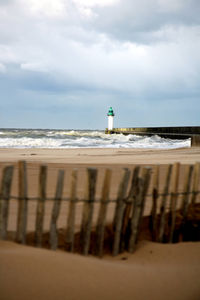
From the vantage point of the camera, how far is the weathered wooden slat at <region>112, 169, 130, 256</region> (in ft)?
9.74

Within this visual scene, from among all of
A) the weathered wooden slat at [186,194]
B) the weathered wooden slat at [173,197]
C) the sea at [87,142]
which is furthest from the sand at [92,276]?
the sea at [87,142]

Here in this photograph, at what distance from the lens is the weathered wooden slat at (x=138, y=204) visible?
123 inches

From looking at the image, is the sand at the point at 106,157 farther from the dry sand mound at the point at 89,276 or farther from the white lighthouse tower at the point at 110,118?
the white lighthouse tower at the point at 110,118

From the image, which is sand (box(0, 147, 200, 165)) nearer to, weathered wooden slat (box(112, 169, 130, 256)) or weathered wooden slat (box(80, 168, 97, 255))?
weathered wooden slat (box(112, 169, 130, 256))

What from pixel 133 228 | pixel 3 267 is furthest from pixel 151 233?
pixel 3 267

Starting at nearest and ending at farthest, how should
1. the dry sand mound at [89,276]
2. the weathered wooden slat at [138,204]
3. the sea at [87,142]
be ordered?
1. the dry sand mound at [89,276]
2. the weathered wooden slat at [138,204]
3. the sea at [87,142]

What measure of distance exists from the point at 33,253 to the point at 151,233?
150 centimetres

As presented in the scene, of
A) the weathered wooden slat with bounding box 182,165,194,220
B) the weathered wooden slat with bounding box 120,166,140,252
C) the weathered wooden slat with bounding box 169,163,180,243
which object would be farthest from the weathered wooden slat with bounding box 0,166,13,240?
the weathered wooden slat with bounding box 182,165,194,220

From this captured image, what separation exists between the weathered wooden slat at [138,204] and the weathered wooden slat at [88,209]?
0.49 m

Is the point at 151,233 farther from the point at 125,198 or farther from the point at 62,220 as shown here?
the point at 62,220

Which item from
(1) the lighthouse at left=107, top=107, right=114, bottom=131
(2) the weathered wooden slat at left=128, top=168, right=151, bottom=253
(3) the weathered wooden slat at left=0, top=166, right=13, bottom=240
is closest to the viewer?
(3) the weathered wooden slat at left=0, top=166, right=13, bottom=240

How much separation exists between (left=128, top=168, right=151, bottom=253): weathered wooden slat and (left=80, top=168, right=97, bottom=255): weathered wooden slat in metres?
0.49

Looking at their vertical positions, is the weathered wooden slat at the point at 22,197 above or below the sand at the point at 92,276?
above

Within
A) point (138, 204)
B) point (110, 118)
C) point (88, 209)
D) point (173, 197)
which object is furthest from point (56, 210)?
point (110, 118)
